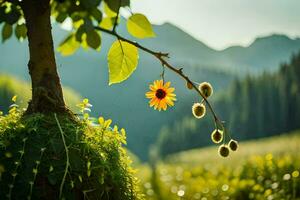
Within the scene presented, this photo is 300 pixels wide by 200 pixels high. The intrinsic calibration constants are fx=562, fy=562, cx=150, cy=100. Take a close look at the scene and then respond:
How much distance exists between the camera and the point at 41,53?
2648 millimetres

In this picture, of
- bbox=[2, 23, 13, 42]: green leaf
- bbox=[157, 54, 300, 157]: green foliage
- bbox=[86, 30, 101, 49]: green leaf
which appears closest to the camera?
bbox=[86, 30, 101, 49]: green leaf

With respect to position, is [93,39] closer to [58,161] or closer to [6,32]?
[58,161]

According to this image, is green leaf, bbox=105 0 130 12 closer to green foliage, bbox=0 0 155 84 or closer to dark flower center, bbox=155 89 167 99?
green foliage, bbox=0 0 155 84

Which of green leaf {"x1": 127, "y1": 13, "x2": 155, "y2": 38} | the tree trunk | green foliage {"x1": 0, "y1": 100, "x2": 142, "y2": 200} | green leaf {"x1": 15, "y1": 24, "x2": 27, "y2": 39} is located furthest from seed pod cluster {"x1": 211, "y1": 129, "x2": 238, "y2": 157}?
green leaf {"x1": 15, "y1": 24, "x2": 27, "y2": 39}

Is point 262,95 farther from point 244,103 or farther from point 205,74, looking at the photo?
point 205,74

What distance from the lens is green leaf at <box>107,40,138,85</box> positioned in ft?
8.21

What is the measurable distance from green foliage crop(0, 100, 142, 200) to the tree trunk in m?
0.14

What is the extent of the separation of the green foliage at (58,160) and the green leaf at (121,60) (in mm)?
230

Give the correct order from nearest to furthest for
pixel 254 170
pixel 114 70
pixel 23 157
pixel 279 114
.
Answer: pixel 23 157, pixel 114 70, pixel 254 170, pixel 279 114

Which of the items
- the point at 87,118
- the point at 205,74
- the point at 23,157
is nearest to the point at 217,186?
the point at 87,118

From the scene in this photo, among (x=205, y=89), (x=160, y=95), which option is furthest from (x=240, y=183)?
(x=205, y=89)

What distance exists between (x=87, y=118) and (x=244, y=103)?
91630 mm

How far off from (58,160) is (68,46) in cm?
55

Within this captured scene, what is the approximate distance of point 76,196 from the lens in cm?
Result: 230
